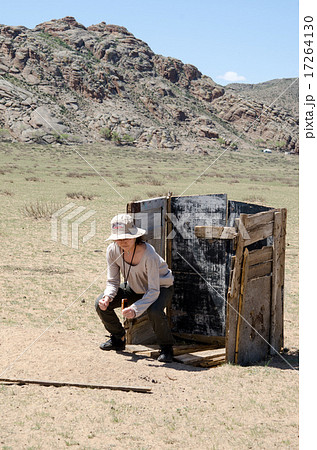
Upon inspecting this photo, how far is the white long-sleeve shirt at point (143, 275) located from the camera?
17.1 feet

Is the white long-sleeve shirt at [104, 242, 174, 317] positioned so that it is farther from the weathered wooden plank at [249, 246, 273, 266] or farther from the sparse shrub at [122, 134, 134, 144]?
the sparse shrub at [122, 134, 134, 144]

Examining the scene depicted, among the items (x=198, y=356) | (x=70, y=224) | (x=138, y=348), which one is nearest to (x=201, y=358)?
Answer: (x=198, y=356)

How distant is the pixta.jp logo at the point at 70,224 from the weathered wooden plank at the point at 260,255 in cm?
690

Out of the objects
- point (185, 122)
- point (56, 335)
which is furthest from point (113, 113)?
point (56, 335)

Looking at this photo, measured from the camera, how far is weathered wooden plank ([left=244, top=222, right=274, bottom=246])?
5433mm

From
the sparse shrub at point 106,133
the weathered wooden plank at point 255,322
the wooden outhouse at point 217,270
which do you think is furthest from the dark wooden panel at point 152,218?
the sparse shrub at point 106,133

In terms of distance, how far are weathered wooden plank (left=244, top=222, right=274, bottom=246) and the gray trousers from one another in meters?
0.97

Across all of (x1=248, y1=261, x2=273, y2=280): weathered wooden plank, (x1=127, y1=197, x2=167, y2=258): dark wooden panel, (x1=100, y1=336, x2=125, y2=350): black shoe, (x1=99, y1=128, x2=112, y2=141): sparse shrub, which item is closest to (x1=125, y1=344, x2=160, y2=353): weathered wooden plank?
(x1=100, y1=336, x2=125, y2=350): black shoe

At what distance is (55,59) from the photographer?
323 feet

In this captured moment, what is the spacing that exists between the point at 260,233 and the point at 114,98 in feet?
312

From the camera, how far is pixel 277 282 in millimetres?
6113

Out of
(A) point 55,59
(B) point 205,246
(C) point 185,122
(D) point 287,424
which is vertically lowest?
(D) point 287,424

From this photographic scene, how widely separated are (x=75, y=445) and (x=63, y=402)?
639mm

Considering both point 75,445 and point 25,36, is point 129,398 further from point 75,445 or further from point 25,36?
point 25,36
